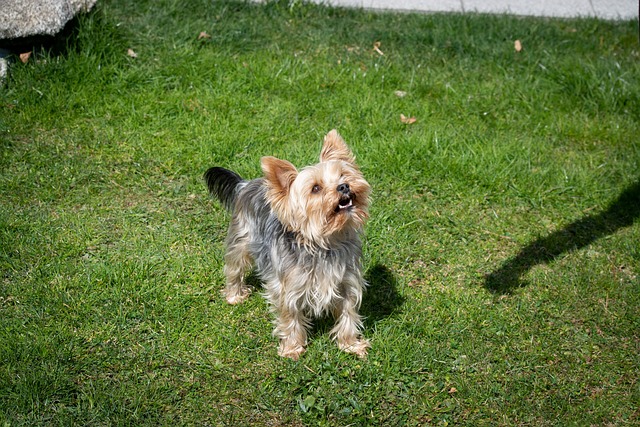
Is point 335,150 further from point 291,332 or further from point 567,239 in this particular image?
point 567,239

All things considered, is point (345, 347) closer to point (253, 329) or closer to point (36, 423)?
point (253, 329)

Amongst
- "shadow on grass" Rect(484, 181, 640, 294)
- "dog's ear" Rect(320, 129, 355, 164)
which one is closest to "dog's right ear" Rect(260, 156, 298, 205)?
"dog's ear" Rect(320, 129, 355, 164)

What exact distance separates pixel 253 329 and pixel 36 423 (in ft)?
5.22

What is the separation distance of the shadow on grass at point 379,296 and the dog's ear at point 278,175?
141 centimetres

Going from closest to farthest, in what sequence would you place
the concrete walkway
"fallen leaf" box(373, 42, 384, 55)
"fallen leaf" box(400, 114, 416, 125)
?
"fallen leaf" box(400, 114, 416, 125) → "fallen leaf" box(373, 42, 384, 55) → the concrete walkway

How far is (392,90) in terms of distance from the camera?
760 centimetres

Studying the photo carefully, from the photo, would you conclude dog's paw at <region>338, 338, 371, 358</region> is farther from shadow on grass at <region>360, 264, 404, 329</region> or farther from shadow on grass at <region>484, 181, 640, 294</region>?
shadow on grass at <region>484, 181, 640, 294</region>

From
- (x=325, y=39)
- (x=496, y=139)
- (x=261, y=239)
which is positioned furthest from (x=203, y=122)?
(x=496, y=139)

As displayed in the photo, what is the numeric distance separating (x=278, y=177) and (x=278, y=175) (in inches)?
0.6

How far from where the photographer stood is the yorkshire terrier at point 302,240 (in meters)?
4.12

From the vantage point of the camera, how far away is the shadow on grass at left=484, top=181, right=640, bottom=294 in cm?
559

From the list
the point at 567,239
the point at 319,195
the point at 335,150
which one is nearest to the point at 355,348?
the point at 319,195

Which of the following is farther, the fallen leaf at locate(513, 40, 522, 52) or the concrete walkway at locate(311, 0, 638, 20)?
the concrete walkway at locate(311, 0, 638, 20)

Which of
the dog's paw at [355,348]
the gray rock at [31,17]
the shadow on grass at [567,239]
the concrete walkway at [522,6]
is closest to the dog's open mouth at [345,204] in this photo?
the dog's paw at [355,348]
